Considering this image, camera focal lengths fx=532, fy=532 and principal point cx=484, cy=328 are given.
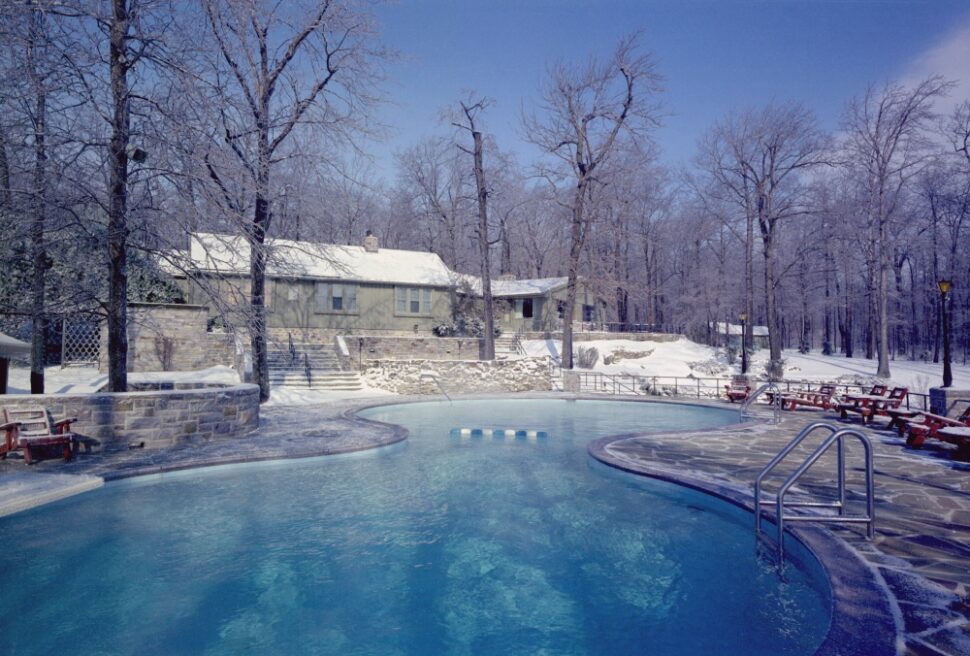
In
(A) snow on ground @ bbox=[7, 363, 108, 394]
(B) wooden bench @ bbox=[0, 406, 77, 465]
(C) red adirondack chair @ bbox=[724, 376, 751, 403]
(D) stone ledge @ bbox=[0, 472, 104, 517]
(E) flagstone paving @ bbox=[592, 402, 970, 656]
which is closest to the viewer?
(E) flagstone paving @ bbox=[592, 402, 970, 656]

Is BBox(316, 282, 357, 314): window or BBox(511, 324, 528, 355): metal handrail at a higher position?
BBox(316, 282, 357, 314): window

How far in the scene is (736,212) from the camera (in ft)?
98.0

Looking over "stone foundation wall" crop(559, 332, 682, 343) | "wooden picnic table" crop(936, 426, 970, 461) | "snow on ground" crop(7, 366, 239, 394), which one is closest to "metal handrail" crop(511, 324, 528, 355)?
"stone foundation wall" crop(559, 332, 682, 343)

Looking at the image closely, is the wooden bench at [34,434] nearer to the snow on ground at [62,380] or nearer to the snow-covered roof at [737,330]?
the snow on ground at [62,380]

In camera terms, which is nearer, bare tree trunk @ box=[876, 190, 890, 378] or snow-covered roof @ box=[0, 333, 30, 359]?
snow-covered roof @ box=[0, 333, 30, 359]

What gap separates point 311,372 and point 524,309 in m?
16.9

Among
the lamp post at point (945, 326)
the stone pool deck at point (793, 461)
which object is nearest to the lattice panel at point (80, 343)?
the stone pool deck at point (793, 461)

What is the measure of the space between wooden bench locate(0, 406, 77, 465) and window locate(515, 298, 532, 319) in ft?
88.5

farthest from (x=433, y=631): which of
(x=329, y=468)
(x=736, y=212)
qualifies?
(x=736, y=212)

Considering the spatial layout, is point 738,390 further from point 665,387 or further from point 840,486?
point 840,486

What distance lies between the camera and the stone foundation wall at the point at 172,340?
733 inches

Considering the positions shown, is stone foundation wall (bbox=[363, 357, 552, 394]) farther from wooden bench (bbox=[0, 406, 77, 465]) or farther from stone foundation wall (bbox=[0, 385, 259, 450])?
wooden bench (bbox=[0, 406, 77, 465])

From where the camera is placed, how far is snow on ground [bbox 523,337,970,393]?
944 inches

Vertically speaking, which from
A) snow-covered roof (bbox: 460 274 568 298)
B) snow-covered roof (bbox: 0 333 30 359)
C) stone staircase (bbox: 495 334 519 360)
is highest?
snow-covered roof (bbox: 460 274 568 298)
